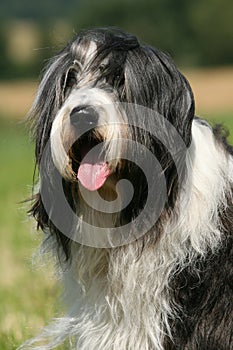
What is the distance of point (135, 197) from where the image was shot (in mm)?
3836

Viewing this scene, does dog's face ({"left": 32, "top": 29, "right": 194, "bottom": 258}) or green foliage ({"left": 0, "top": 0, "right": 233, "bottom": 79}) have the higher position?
dog's face ({"left": 32, "top": 29, "right": 194, "bottom": 258})

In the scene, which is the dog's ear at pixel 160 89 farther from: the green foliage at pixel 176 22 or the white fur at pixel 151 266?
the green foliage at pixel 176 22

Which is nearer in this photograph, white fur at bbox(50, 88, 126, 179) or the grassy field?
white fur at bbox(50, 88, 126, 179)

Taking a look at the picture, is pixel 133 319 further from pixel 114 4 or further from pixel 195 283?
pixel 114 4

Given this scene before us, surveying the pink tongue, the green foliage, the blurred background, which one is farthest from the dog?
the green foliage

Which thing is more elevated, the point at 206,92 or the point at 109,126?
the point at 109,126

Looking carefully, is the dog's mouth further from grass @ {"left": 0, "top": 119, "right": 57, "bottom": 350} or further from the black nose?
grass @ {"left": 0, "top": 119, "right": 57, "bottom": 350}

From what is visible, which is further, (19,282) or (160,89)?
(19,282)

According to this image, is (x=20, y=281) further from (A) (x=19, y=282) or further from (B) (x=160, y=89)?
(B) (x=160, y=89)

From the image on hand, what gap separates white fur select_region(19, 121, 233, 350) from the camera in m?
3.92

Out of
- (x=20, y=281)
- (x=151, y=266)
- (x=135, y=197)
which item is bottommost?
(x=20, y=281)

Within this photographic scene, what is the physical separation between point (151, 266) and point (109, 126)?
707 millimetres

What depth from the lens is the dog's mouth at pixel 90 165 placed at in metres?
3.70

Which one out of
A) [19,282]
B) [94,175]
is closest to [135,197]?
[94,175]
